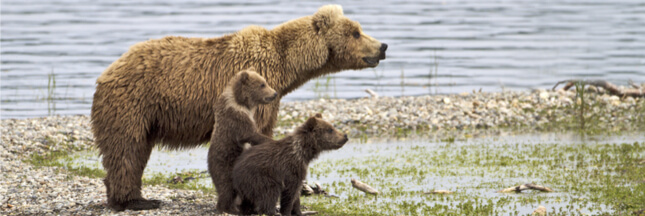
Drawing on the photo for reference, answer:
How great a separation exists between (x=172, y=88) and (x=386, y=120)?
8252 millimetres

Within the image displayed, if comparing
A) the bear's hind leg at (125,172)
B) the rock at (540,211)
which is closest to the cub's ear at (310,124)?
the bear's hind leg at (125,172)

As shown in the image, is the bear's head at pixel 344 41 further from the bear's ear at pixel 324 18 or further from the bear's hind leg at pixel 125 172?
the bear's hind leg at pixel 125 172

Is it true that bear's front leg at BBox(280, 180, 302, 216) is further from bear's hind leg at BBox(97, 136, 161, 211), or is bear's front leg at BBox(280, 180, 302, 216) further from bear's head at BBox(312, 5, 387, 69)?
bear's head at BBox(312, 5, 387, 69)

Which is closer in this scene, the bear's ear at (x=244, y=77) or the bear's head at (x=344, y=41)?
the bear's ear at (x=244, y=77)

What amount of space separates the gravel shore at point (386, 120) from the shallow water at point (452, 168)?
95cm

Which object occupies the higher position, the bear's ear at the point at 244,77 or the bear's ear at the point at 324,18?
the bear's ear at the point at 324,18

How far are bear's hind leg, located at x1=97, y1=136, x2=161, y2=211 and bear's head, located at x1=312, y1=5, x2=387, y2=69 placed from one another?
88.9 inches

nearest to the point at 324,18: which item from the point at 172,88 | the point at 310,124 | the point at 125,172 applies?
the point at 310,124

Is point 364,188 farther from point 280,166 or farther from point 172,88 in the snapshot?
point 172,88

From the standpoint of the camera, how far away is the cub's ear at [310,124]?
8711 millimetres

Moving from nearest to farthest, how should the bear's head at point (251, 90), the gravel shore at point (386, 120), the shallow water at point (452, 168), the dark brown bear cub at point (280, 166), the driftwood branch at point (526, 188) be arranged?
the dark brown bear cub at point (280, 166) < the bear's head at point (251, 90) < the shallow water at point (452, 168) < the driftwood branch at point (526, 188) < the gravel shore at point (386, 120)

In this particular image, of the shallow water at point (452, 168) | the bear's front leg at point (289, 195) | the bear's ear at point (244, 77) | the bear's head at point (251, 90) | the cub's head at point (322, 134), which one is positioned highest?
the bear's ear at point (244, 77)

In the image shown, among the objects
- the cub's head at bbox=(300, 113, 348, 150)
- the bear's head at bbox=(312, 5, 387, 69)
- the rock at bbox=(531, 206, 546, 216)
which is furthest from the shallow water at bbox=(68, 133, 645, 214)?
the bear's head at bbox=(312, 5, 387, 69)

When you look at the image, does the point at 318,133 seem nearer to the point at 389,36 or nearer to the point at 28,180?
the point at 28,180
